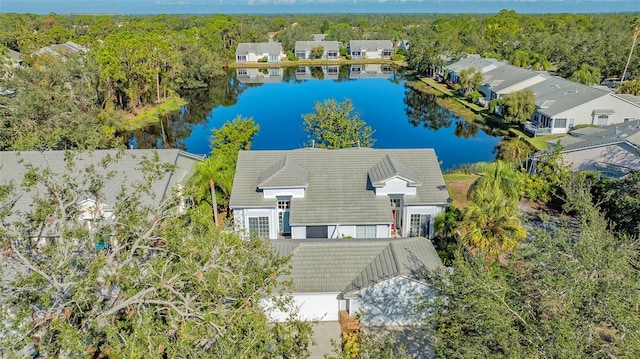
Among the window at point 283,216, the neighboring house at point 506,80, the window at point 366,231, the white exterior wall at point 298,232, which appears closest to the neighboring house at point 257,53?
the neighboring house at point 506,80

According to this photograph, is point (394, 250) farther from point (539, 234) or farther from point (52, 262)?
point (52, 262)

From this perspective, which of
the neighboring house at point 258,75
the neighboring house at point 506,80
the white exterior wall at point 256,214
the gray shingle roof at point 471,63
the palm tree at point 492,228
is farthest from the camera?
the neighboring house at point 258,75

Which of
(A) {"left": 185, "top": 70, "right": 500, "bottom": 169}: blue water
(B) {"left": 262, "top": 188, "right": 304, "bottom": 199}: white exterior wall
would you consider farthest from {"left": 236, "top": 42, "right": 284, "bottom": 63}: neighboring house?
(B) {"left": 262, "top": 188, "right": 304, "bottom": 199}: white exterior wall

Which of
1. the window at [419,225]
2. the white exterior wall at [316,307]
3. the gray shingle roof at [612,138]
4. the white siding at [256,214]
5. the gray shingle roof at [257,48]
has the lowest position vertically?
the white exterior wall at [316,307]

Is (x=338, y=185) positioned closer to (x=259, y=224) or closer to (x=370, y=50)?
(x=259, y=224)

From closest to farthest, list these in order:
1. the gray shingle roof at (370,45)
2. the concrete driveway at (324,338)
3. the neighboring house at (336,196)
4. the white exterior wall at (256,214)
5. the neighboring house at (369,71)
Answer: the concrete driveway at (324,338) < the neighboring house at (336,196) < the white exterior wall at (256,214) < the neighboring house at (369,71) < the gray shingle roof at (370,45)

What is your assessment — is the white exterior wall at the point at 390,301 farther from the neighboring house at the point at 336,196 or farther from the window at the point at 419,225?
the window at the point at 419,225

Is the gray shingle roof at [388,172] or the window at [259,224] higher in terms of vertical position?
the gray shingle roof at [388,172]
